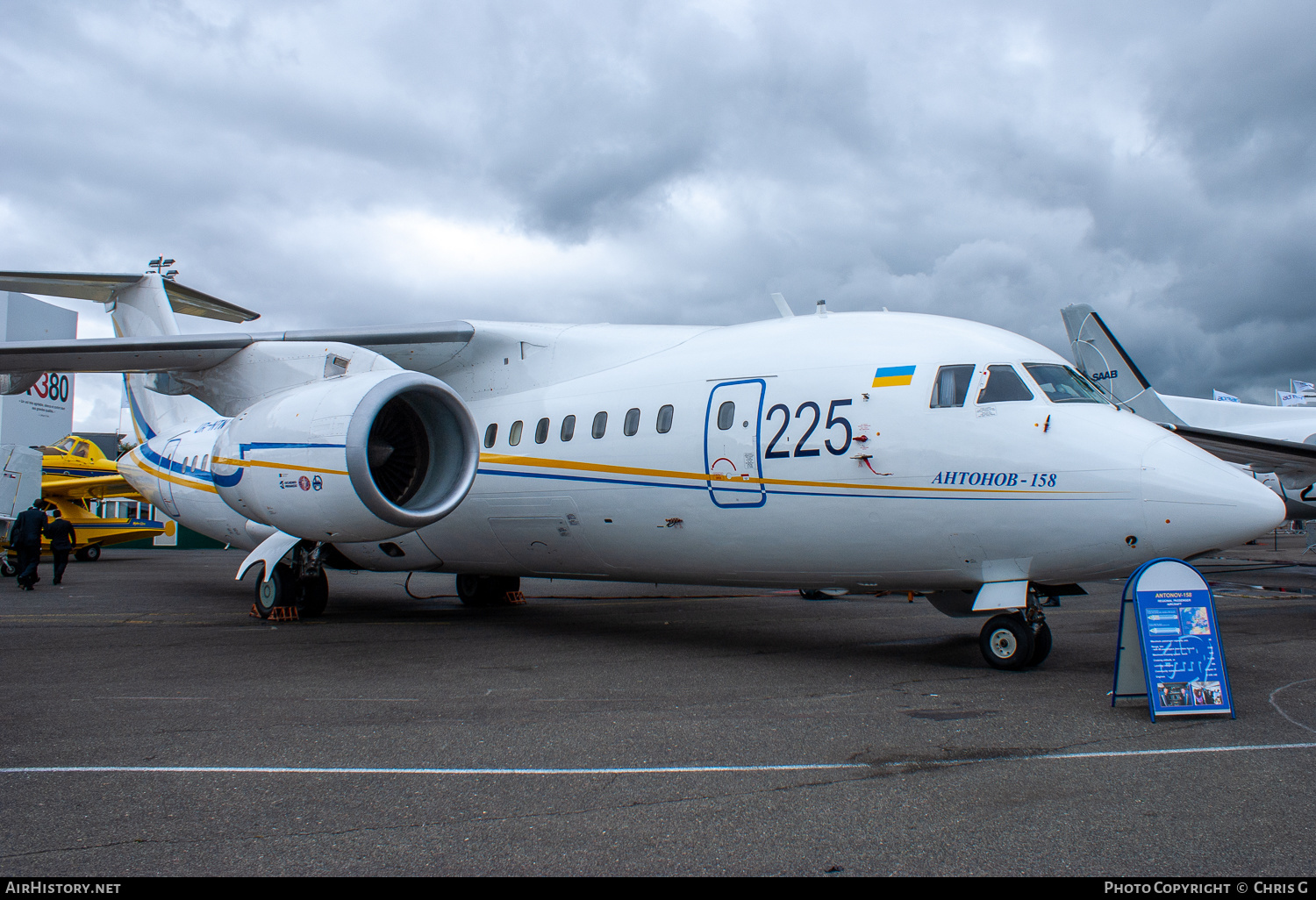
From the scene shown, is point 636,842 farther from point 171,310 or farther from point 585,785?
point 171,310

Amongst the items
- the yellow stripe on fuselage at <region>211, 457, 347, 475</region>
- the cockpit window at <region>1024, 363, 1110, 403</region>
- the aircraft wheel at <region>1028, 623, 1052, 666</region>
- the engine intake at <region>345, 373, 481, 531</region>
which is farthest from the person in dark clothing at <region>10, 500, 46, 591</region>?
the cockpit window at <region>1024, 363, 1110, 403</region>

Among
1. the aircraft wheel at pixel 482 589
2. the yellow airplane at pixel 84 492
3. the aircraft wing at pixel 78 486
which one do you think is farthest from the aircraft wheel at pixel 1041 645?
the aircraft wing at pixel 78 486

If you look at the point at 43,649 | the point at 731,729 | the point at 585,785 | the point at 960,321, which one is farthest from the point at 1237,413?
the point at 43,649

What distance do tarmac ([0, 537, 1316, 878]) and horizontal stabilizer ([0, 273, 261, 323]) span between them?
454 centimetres

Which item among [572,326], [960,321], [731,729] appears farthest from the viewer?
[572,326]

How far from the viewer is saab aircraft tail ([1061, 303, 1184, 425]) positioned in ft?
66.2

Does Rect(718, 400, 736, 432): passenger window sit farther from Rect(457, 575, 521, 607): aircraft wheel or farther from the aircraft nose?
Rect(457, 575, 521, 607): aircraft wheel

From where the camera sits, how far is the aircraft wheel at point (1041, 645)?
6945mm

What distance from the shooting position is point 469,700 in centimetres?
615

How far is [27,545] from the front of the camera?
1639 cm

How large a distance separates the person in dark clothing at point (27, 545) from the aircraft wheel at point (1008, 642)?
17.1 meters

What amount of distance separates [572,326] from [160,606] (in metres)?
8.32

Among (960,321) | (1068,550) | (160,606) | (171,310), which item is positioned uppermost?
(171,310)

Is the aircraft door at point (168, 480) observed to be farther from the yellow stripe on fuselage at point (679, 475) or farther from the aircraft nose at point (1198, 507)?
the aircraft nose at point (1198, 507)
